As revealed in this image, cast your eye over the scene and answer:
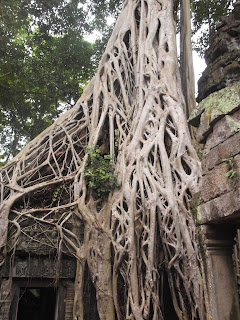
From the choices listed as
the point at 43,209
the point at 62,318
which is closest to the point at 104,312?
the point at 62,318

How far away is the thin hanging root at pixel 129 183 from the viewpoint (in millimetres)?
2803

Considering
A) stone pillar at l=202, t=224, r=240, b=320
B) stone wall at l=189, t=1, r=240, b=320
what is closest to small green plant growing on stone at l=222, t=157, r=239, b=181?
stone wall at l=189, t=1, r=240, b=320

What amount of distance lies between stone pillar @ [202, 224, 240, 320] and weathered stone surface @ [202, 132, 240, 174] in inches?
17.9

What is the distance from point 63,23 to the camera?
7.30 metres

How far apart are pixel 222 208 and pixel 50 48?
6768mm

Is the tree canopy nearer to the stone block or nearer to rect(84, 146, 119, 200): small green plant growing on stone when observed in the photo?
rect(84, 146, 119, 200): small green plant growing on stone

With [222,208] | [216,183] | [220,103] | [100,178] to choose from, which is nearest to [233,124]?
[220,103]

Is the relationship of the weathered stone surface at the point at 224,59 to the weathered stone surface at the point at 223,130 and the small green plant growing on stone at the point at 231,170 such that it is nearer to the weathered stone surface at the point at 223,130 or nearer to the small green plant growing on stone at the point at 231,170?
the weathered stone surface at the point at 223,130

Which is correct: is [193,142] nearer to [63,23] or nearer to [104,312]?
[104,312]

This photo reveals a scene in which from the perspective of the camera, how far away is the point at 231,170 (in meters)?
1.84

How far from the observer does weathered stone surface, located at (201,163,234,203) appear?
1.87 meters

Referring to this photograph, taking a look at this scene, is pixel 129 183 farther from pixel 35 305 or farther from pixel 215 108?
pixel 35 305

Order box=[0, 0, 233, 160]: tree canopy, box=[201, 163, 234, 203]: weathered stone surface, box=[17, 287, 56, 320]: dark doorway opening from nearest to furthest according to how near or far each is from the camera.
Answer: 1. box=[201, 163, 234, 203]: weathered stone surface
2. box=[17, 287, 56, 320]: dark doorway opening
3. box=[0, 0, 233, 160]: tree canopy

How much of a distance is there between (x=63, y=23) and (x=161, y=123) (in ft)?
16.7
